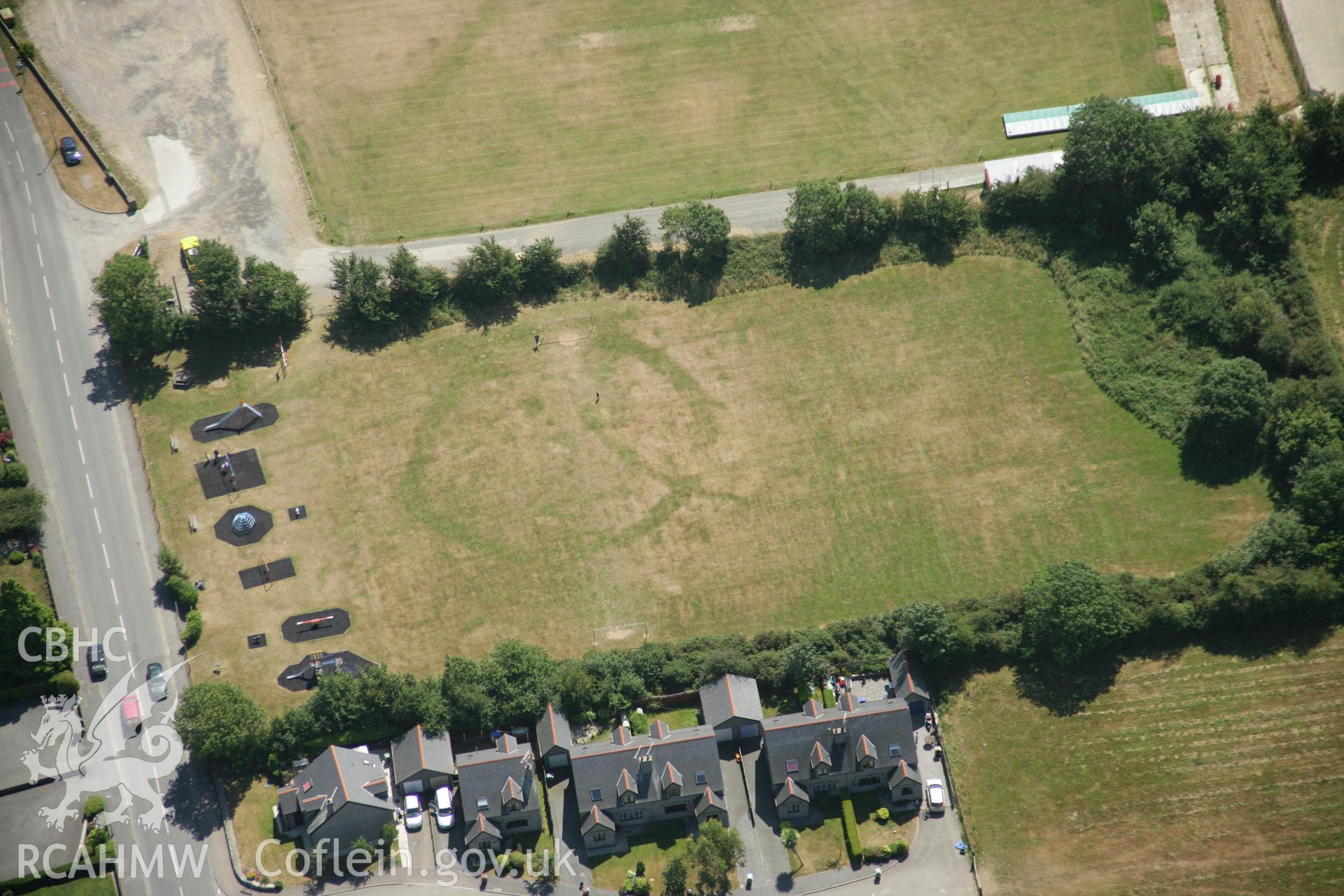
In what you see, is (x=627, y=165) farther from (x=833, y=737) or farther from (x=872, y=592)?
(x=833, y=737)

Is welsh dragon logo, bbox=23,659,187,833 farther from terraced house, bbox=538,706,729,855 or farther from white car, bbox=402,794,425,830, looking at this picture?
terraced house, bbox=538,706,729,855

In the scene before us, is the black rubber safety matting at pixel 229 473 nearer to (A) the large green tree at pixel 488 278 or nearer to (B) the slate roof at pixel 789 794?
(A) the large green tree at pixel 488 278

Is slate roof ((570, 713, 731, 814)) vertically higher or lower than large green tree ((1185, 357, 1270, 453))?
lower

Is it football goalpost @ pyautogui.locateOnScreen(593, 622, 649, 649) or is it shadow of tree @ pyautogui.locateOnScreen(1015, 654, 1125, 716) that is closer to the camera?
shadow of tree @ pyautogui.locateOnScreen(1015, 654, 1125, 716)

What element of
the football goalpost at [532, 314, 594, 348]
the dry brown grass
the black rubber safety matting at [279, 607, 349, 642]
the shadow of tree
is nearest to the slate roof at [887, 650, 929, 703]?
the shadow of tree

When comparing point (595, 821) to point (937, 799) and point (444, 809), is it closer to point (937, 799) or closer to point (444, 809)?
point (444, 809)

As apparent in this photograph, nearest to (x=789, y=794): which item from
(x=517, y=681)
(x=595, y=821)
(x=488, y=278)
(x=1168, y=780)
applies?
(x=595, y=821)
